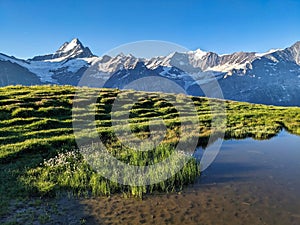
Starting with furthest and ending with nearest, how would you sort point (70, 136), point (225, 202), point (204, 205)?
point (70, 136) < point (225, 202) < point (204, 205)

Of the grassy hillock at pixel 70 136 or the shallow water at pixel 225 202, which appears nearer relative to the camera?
the shallow water at pixel 225 202

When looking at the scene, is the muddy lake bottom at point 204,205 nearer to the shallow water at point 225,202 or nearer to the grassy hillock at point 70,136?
the shallow water at point 225,202

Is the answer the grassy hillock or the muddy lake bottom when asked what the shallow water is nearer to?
the muddy lake bottom

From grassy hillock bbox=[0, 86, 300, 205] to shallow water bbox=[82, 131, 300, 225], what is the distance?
123cm

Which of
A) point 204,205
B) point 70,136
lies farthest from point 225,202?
point 70,136

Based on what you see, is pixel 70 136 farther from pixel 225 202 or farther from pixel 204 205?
pixel 225 202

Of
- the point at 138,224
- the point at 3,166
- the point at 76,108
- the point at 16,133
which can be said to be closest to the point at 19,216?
the point at 138,224

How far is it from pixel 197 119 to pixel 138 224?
30.9 metres

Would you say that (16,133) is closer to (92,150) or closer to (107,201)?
(92,150)

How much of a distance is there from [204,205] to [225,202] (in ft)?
3.85

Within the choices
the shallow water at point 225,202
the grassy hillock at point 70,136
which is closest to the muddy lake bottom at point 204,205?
the shallow water at point 225,202

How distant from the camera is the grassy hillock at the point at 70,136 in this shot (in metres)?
17.2

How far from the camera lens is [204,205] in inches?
575

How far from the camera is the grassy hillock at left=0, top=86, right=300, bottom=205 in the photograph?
17.2 metres
